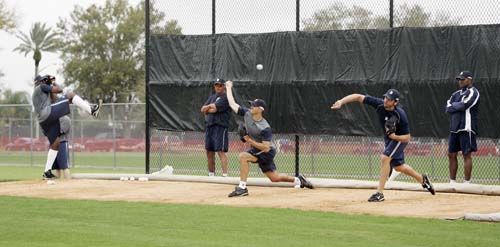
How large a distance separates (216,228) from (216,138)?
21.1ft

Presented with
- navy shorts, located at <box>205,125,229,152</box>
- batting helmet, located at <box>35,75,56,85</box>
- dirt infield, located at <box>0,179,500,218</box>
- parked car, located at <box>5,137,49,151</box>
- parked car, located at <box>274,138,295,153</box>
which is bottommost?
parked car, located at <box>5,137,49,151</box>

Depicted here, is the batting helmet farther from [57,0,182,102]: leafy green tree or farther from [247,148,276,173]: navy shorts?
[57,0,182,102]: leafy green tree

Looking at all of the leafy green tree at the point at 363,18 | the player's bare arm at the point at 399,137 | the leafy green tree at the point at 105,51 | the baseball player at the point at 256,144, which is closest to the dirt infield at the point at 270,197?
the baseball player at the point at 256,144

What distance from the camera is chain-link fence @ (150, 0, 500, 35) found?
1565 centimetres

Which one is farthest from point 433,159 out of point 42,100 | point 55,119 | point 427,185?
point 42,100

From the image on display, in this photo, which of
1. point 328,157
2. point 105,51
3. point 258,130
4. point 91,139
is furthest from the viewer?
point 105,51

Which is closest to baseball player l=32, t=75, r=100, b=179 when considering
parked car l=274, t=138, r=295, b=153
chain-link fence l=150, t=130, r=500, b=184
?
chain-link fence l=150, t=130, r=500, b=184

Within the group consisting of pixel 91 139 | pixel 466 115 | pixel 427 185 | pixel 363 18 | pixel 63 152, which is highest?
pixel 363 18

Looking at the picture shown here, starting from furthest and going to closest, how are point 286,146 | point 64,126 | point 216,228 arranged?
point 286,146 < point 64,126 < point 216,228

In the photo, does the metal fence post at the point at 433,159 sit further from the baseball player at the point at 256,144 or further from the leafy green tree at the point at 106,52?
the leafy green tree at the point at 106,52

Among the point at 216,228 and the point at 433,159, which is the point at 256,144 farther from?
the point at 433,159

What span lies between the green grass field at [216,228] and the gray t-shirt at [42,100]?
12.7 feet

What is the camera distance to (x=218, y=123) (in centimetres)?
1716

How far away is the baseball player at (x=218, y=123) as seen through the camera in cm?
1697
